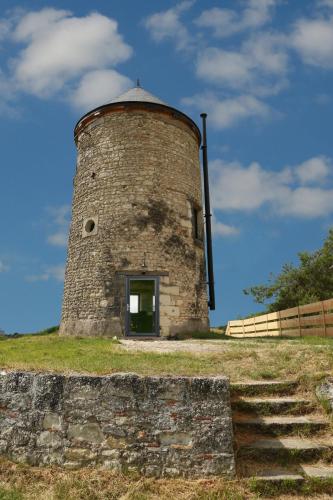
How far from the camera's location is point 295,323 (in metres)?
18.5

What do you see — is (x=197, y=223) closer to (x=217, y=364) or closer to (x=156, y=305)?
(x=156, y=305)

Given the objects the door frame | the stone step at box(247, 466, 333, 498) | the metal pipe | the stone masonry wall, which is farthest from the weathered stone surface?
the metal pipe

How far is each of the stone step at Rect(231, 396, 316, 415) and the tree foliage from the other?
21.0 metres

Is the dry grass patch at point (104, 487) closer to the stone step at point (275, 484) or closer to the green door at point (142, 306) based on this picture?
the stone step at point (275, 484)

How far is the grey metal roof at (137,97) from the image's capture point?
1516 centimetres

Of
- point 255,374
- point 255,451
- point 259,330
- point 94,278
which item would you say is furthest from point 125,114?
point 259,330

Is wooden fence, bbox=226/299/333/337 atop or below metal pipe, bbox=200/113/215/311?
below

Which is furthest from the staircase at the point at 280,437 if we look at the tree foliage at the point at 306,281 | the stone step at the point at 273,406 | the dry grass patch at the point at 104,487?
the tree foliage at the point at 306,281

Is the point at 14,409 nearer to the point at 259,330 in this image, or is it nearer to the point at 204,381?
the point at 204,381

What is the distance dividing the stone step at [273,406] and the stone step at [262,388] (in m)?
0.17

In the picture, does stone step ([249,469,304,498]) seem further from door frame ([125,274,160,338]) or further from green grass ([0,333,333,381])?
door frame ([125,274,160,338])

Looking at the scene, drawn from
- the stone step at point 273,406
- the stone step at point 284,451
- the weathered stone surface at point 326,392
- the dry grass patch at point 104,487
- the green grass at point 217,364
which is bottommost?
the dry grass patch at point 104,487

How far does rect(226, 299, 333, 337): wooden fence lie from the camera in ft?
50.7

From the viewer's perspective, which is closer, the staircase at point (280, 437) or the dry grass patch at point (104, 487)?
the dry grass patch at point (104, 487)
